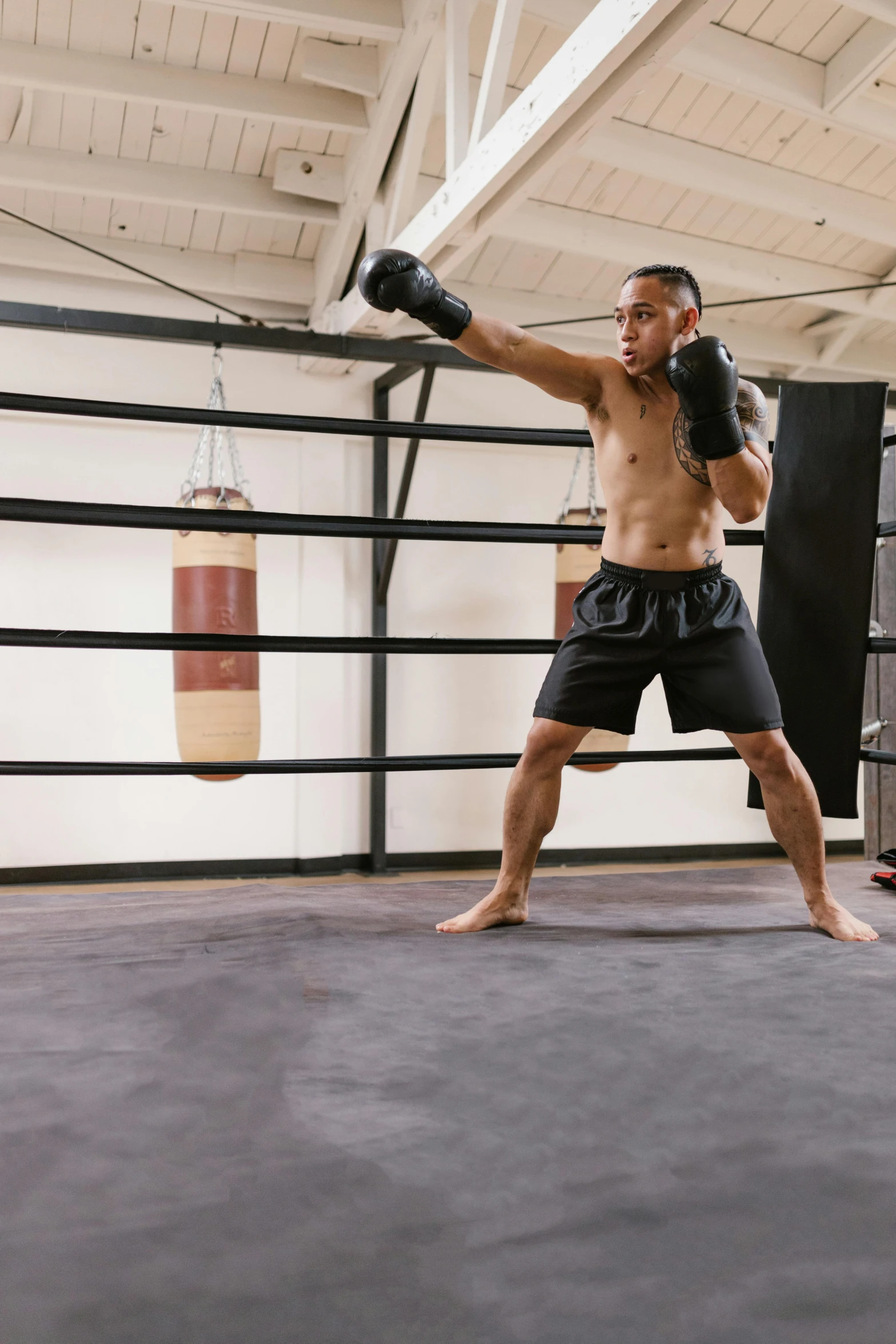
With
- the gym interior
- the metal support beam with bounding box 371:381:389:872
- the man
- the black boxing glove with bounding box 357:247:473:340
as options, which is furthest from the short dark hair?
the metal support beam with bounding box 371:381:389:872

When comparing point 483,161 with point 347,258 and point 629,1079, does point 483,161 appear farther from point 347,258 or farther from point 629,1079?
point 629,1079

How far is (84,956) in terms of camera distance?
4.95ft

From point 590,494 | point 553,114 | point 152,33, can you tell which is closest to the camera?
point 553,114

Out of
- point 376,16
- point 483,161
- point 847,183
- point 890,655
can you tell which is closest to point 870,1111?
point 890,655

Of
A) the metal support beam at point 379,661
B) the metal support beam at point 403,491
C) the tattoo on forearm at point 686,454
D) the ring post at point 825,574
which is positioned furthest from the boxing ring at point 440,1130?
the metal support beam at point 379,661

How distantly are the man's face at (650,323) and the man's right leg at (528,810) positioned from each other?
0.66 metres

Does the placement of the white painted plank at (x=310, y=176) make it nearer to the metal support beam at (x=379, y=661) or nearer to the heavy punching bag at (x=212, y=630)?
the heavy punching bag at (x=212, y=630)

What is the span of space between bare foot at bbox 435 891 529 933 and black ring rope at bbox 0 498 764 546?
2.27ft

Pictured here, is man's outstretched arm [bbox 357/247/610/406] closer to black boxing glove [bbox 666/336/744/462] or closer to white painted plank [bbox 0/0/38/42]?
black boxing glove [bbox 666/336/744/462]

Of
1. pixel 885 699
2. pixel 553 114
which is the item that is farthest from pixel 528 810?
pixel 553 114

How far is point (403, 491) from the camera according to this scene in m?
5.07

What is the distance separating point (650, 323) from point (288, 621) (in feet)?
12.3

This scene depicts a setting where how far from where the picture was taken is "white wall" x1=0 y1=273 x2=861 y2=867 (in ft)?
16.1

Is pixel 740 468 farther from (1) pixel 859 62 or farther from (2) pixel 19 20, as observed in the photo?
(2) pixel 19 20
